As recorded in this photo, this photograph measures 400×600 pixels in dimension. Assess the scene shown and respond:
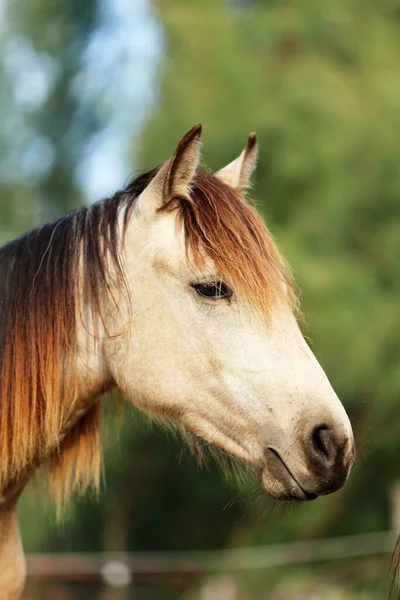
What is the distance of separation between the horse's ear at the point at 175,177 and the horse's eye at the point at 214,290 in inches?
11.7

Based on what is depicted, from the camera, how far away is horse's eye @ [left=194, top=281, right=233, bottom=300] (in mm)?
2396

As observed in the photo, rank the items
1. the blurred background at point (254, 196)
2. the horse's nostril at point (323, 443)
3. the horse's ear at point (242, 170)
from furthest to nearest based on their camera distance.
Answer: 1. the blurred background at point (254, 196)
2. the horse's ear at point (242, 170)
3. the horse's nostril at point (323, 443)

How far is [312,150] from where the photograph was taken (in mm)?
10203

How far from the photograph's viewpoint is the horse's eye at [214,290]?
94.3 inches

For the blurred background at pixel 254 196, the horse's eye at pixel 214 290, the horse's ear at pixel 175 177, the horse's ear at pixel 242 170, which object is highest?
the horse's ear at pixel 175 177

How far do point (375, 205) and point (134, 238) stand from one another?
831 cm

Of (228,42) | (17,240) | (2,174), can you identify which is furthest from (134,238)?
(2,174)

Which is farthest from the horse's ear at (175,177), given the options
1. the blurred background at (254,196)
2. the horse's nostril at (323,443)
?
the blurred background at (254,196)

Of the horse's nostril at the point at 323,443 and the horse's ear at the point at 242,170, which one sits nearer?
the horse's nostril at the point at 323,443

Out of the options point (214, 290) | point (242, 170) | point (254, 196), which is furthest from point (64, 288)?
point (254, 196)

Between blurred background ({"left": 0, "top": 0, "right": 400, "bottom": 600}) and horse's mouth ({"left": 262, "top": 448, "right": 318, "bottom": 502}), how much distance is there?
6024 mm

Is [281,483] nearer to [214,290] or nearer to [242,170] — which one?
[214,290]

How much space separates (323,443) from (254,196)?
8179 mm

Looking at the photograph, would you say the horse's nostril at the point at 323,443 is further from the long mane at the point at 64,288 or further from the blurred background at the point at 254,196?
the blurred background at the point at 254,196
